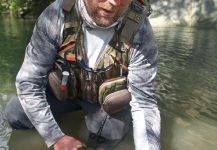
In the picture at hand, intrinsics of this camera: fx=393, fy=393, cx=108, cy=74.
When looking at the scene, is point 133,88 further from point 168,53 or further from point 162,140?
point 168,53

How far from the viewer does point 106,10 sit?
2.45 meters

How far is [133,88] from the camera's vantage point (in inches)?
108

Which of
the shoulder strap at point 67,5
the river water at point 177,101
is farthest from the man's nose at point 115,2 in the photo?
the river water at point 177,101

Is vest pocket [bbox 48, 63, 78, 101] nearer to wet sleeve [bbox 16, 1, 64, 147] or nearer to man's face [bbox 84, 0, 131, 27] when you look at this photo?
wet sleeve [bbox 16, 1, 64, 147]

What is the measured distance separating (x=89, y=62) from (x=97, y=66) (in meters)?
0.06

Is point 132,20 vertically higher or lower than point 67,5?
lower

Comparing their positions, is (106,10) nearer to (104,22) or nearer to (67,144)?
(104,22)

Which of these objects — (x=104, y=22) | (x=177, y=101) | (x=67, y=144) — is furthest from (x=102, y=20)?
Answer: (x=177, y=101)

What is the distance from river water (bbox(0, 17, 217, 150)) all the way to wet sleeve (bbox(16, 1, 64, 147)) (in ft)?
1.53

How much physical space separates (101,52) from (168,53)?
4.46 metres

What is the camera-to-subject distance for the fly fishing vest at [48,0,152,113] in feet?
8.68

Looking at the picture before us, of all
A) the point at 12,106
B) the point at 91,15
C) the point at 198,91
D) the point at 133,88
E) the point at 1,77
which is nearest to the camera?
the point at 91,15

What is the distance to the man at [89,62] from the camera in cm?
251

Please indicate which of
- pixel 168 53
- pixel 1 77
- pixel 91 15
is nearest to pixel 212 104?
pixel 91 15
